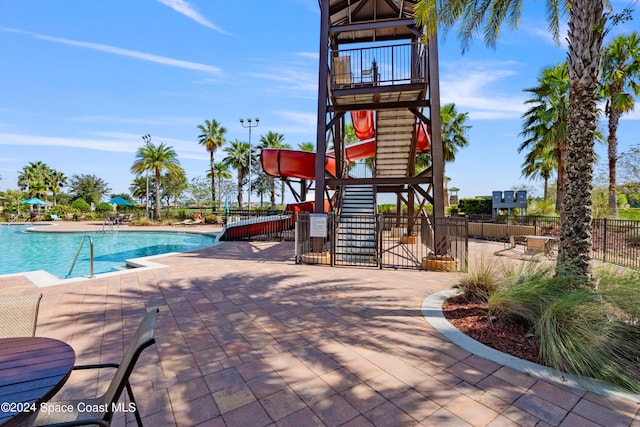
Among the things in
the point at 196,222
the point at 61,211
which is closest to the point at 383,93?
the point at 196,222

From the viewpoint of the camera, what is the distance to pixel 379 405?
8.11ft

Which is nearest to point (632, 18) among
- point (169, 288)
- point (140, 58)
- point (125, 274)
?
Result: point (169, 288)

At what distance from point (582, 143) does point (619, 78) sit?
719 inches

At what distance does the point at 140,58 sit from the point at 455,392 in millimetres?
16112

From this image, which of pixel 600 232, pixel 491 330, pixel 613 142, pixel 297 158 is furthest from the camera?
pixel 613 142

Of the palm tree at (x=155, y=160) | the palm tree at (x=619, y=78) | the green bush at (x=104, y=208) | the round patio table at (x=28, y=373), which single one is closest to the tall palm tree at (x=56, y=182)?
the green bush at (x=104, y=208)

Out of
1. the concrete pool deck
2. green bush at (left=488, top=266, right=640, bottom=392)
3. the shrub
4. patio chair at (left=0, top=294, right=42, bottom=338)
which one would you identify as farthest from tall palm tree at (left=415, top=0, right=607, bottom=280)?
patio chair at (left=0, top=294, right=42, bottom=338)

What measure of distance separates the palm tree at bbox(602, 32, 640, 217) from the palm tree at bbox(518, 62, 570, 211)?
190cm

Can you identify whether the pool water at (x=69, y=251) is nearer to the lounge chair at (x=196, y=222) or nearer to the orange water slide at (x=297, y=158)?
the orange water slide at (x=297, y=158)

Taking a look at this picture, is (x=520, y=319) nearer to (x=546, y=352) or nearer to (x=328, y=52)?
(x=546, y=352)

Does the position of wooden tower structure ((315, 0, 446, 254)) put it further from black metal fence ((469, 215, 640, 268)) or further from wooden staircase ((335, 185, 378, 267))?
black metal fence ((469, 215, 640, 268))

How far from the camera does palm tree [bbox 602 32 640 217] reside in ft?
54.1

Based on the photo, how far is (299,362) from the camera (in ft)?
10.4

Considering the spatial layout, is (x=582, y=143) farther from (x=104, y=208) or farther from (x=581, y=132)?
(x=104, y=208)
